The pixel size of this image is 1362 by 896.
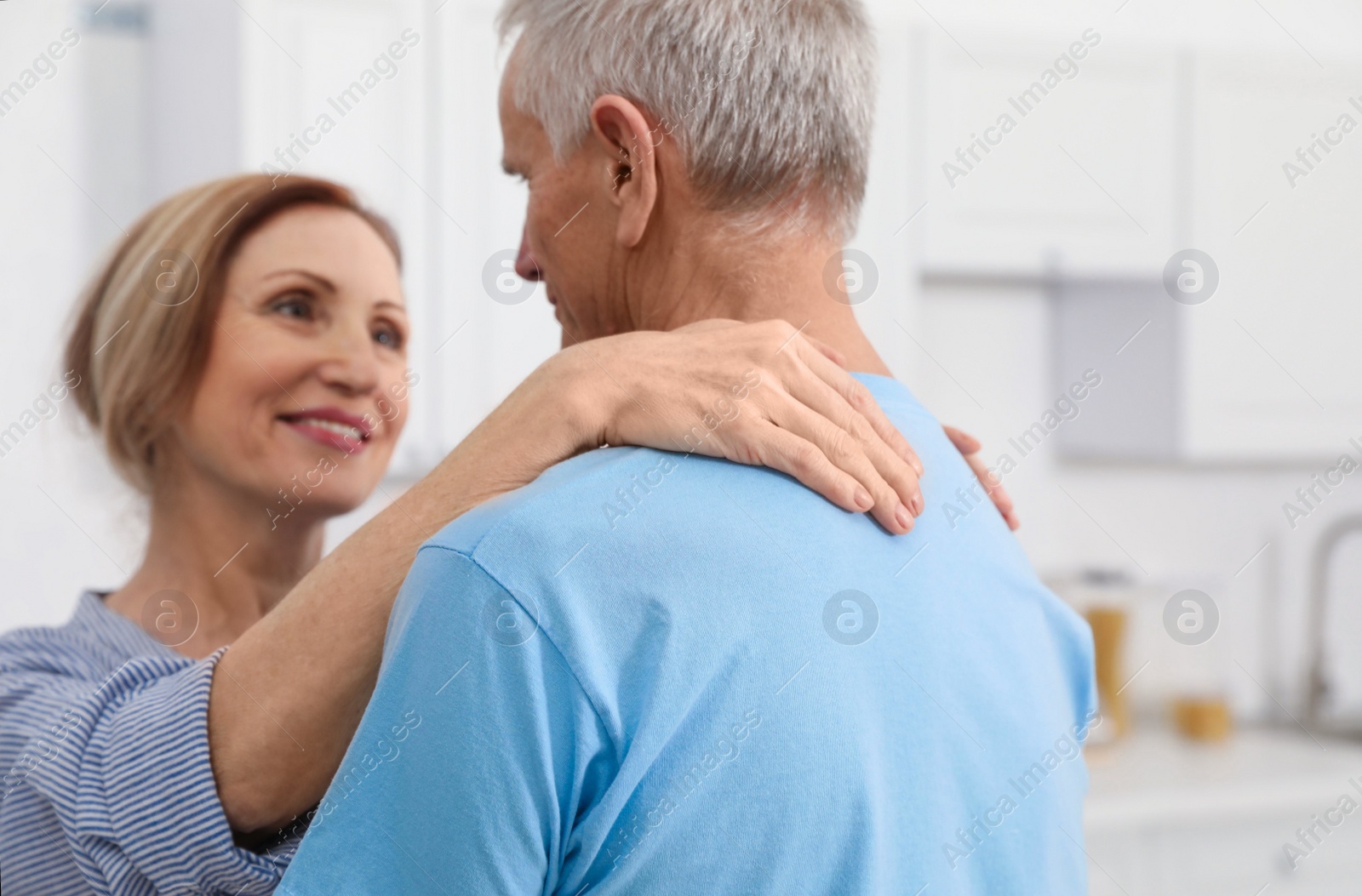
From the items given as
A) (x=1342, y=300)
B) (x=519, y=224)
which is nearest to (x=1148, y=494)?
(x=1342, y=300)

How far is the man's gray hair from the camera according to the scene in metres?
0.74

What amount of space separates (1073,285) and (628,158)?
7.44 ft

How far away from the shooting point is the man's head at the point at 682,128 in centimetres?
74

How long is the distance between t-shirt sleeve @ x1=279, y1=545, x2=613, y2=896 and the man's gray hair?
32cm

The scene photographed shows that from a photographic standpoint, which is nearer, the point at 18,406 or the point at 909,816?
the point at 909,816

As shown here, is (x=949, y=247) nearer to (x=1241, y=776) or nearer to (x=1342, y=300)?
(x=1342, y=300)

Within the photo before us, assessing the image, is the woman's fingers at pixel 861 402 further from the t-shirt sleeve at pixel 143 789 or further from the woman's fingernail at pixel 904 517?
the t-shirt sleeve at pixel 143 789

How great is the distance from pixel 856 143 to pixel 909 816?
433 mm

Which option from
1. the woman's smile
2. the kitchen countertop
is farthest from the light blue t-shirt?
the kitchen countertop

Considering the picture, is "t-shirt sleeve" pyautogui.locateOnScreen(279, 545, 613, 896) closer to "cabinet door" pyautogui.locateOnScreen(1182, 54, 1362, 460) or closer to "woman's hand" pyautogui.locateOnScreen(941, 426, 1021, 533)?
"woman's hand" pyautogui.locateOnScreen(941, 426, 1021, 533)

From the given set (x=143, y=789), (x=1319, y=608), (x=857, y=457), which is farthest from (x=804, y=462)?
(x=1319, y=608)

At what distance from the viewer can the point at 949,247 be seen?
7.86 ft

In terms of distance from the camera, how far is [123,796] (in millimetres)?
805

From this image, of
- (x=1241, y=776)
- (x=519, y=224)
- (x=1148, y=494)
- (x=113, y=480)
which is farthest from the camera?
(x=1148, y=494)
